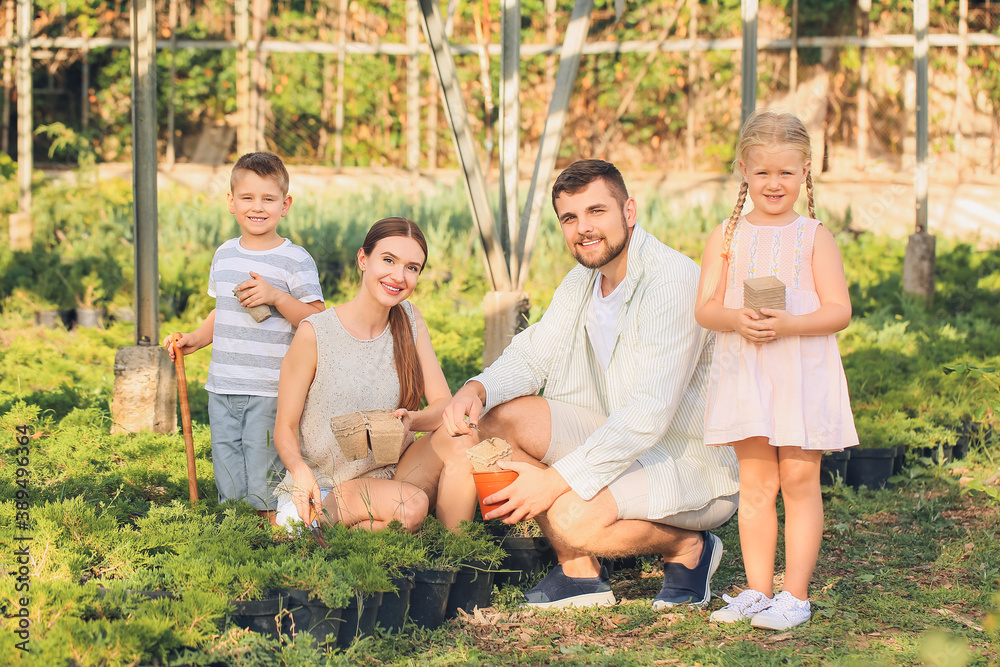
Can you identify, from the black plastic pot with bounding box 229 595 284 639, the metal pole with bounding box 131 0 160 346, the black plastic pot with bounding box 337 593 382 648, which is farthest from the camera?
the metal pole with bounding box 131 0 160 346

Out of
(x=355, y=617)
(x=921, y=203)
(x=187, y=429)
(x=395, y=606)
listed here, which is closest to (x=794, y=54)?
(x=921, y=203)

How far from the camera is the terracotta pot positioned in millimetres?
2770

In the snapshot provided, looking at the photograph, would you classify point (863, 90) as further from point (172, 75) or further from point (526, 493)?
point (526, 493)

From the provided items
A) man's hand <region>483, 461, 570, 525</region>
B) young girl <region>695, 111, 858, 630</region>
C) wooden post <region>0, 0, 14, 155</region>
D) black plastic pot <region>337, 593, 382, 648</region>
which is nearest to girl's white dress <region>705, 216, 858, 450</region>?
young girl <region>695, 111, 858, 630</region>

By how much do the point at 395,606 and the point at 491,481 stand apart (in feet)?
1.49

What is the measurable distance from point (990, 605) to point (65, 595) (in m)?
2.67

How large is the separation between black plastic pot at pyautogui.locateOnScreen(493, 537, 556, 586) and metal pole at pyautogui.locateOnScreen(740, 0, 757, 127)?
3.03 m

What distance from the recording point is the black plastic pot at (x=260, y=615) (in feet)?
7.52

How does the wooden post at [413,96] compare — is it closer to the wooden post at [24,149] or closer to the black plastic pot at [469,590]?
the wooden post at [24,149]

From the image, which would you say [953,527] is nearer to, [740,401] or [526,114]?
[740,401]

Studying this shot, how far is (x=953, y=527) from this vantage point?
12.4 ft

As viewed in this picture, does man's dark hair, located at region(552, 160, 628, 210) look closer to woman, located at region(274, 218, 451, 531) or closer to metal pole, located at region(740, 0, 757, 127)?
woman, located at region(274, 218, 451, 531)

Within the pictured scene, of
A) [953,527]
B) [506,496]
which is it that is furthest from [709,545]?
[953,527]

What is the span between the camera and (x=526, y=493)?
2785 mm
